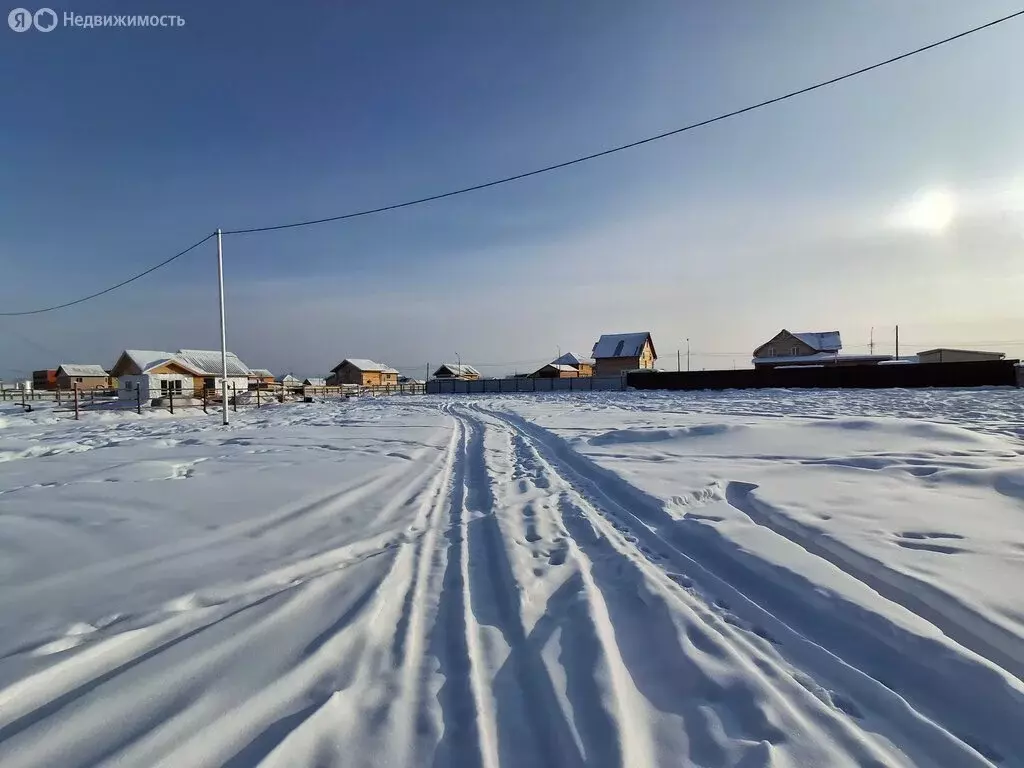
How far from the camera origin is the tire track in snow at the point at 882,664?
6.37 ft

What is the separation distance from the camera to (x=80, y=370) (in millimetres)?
62312

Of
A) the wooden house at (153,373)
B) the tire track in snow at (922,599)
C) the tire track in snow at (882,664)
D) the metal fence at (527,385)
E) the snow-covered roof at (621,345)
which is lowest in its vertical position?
the tire track in snow at (882,664)

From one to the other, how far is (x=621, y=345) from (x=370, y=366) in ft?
114

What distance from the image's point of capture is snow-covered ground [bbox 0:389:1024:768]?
6.37ft

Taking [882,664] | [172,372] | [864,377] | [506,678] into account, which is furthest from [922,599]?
[172,372]

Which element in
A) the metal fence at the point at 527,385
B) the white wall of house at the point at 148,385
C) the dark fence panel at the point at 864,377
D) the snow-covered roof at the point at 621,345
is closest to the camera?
the dark fence panel at the point at 864,377

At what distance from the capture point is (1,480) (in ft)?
21.3

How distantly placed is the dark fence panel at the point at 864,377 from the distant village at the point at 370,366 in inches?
196

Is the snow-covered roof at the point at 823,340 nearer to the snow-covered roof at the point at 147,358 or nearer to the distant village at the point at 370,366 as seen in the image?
the distant village at the point at 370,366

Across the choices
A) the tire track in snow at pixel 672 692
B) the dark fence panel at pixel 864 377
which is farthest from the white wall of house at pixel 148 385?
the tire track in snow at pixel 672 692

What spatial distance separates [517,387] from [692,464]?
40100 mm

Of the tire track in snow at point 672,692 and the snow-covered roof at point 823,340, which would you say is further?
the snow-covered roof at point 823,340

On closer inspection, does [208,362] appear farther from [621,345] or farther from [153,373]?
[621,345]

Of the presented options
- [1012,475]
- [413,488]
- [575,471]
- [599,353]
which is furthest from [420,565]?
[599,353]
